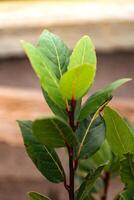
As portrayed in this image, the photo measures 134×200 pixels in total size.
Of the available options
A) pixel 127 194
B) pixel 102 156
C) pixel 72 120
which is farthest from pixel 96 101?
pixel 102 156

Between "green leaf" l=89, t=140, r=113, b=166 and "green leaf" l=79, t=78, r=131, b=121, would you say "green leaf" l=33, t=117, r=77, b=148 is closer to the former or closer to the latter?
"green leaf" l=79, t=78, r=131, b=121

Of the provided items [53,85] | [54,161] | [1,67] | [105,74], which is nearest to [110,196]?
[105,74]

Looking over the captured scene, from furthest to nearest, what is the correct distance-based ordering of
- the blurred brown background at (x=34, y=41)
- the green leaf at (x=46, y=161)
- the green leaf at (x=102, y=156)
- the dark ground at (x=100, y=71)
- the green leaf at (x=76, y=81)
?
the dark ground at (x=100, y=71)
the blurred brown background at (x=34, y=41)
the green leaf at (x=102, y=156)
the green leaf at (x=46, y=161)
the green leaf at (x=76, y=81)

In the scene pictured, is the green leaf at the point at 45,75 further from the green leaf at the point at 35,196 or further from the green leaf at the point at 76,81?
the green leaf at the point at 35,196

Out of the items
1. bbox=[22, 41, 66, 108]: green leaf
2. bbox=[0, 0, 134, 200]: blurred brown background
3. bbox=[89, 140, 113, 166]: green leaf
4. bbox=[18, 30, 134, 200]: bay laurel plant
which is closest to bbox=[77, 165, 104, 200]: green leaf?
bbox=[18, 30, 134, 200]: bay laurel plant

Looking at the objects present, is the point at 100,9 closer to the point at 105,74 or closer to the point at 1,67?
the point at 105,74

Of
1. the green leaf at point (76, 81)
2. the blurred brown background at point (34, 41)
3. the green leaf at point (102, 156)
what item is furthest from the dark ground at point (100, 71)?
the green leaf at point (76, 81)
